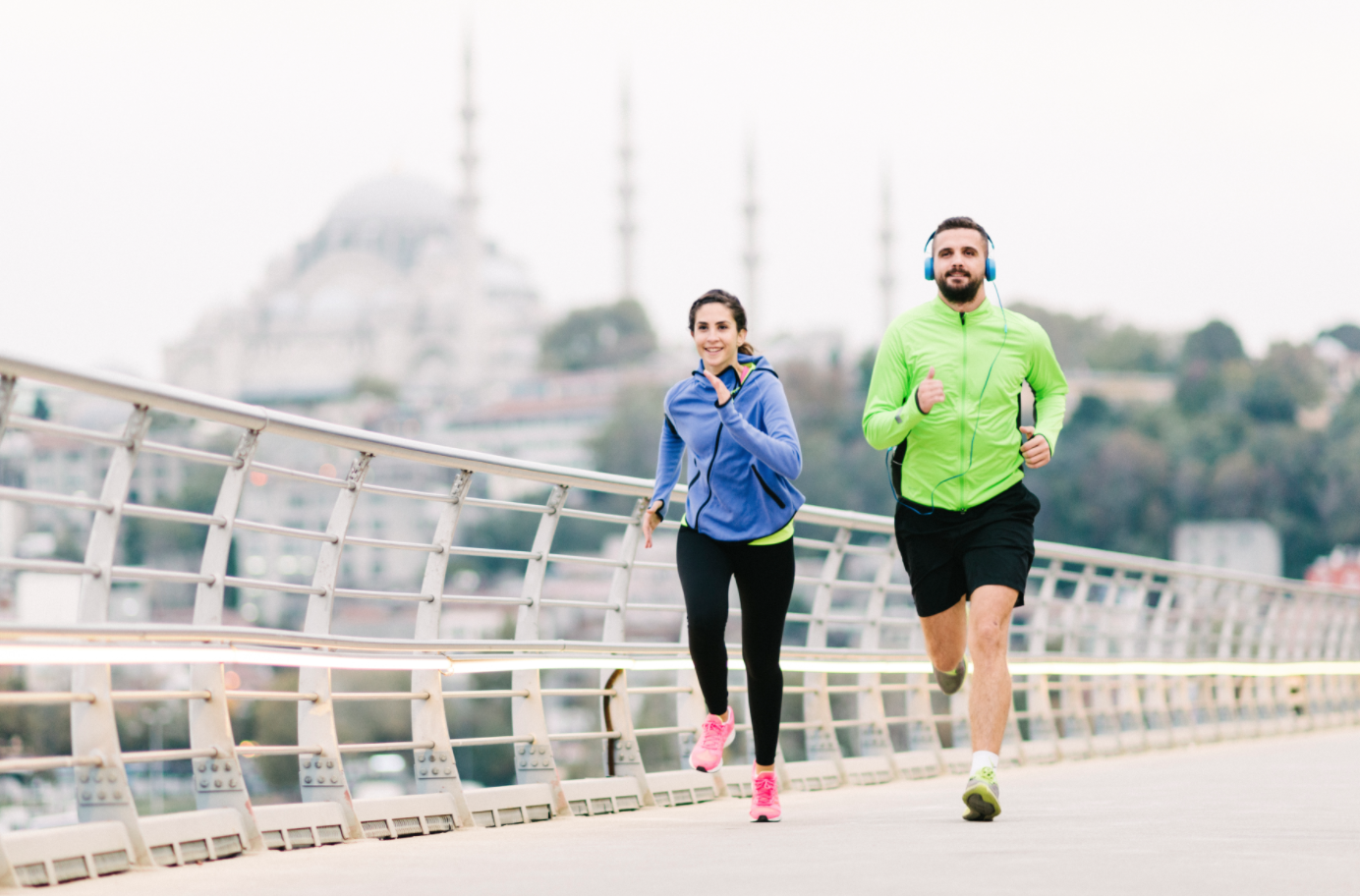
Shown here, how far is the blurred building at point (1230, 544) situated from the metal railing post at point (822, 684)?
103 m

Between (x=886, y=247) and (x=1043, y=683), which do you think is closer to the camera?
(x=1043, y=683)

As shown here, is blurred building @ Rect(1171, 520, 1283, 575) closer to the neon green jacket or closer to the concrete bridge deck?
the concrete bridge deck

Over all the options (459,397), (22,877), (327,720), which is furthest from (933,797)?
(459,397)

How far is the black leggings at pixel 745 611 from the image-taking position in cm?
581

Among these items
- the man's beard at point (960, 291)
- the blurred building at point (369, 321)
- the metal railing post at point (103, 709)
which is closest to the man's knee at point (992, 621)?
the man's beard at point (960, 291)

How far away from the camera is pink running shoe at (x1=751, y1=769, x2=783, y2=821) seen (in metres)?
6.07

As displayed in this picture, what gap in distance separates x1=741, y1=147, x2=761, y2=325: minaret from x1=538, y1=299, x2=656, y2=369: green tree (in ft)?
77.0

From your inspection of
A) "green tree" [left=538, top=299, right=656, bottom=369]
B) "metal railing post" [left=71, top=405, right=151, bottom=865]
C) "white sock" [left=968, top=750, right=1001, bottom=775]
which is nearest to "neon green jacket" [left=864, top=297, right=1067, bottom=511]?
"white sock" [left=968, top=750, right=1001, bottom=775]

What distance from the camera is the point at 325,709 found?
17.5 feet

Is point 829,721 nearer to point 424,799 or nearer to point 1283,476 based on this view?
point 424,799

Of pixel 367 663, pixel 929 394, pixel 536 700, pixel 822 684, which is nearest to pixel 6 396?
pixel 367 663

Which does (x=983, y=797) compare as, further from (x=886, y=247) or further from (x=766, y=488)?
(x=886, y=247)

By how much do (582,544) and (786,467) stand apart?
A: 119 meters

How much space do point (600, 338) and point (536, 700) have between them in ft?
506
